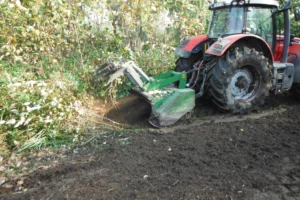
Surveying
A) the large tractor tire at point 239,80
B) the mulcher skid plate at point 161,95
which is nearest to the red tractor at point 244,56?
the large tractor tire at point 239,80

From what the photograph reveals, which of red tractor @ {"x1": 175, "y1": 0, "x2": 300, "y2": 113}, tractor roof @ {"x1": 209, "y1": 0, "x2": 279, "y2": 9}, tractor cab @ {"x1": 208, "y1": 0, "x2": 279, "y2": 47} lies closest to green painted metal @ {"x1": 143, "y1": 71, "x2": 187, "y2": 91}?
red tractor @ {"x1": 175, "y1": 0, "x2": 300, "y2": 113}

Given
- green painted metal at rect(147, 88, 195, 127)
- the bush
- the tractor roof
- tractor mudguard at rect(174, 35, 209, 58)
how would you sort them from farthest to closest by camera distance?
tractor mudguard at rect(174, 35, 209, 58) < the tractor roof < green painted metal at rect(147, 88, 195, 127) < the bush

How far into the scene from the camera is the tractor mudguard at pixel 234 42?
4.08 m

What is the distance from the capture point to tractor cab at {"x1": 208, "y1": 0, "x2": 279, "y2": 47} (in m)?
4.46

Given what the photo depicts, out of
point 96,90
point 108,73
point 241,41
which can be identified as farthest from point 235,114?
point 96,90

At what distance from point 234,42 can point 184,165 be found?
2.31 metres

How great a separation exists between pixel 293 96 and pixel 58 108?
441cm

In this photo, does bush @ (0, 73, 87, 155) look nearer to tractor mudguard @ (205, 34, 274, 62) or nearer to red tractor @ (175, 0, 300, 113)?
red tractor @ (175, 0, 300, 113)

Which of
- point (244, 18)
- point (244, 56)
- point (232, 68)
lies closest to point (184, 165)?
point (232, 68)

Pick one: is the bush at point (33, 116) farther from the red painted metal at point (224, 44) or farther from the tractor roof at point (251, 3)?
the tractor roof at point (251, 3)

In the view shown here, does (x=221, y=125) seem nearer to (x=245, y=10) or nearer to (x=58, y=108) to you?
(x=245, y=10)

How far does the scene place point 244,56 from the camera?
4293 mm

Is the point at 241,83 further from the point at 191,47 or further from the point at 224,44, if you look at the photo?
the point at 191,47

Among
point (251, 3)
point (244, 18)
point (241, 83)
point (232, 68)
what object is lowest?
point (241, 83)
